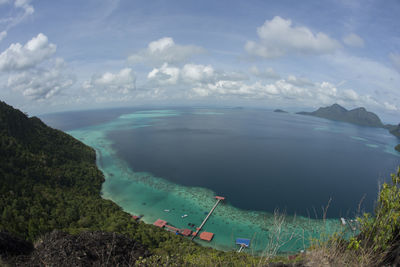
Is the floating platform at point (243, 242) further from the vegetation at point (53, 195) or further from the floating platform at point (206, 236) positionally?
the vegetation at point (53, 195)

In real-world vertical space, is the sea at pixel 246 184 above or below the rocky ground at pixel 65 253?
below

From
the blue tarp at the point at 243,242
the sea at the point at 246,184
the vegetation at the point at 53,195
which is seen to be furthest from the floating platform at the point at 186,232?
the blue tarp at the point at 243,242

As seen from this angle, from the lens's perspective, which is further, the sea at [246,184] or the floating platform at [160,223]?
the sea at [246,184]

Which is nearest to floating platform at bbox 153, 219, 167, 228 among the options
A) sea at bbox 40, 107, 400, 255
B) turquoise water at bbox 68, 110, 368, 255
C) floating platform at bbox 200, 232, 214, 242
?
turquoise water at bbox 68, 110, 368, 255

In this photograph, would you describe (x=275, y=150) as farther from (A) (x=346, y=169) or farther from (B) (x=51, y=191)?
(B) (x=51, y=191)

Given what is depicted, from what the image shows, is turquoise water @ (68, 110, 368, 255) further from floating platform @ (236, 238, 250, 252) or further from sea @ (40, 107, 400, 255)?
floating platform @ (236, 238, 250, 252)

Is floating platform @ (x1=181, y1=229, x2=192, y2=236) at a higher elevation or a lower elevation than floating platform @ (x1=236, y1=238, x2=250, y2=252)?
higher

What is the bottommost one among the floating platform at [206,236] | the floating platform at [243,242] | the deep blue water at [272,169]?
the floating platform at [243,242]

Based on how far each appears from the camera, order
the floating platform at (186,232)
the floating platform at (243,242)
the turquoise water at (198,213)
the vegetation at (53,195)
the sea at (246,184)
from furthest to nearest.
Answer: the sea at (246,184)
the turquoise water at (198,213)
the floating platform at (186,232)
the floating platform at (243,242)
the vegetation at (53,195)
